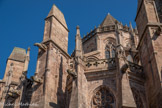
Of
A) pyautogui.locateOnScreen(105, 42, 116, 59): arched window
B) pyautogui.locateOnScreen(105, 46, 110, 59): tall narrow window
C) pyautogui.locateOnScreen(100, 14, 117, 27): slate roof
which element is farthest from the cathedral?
pyautogui.locateOnScreen(100, 14, 117, 27): slate roof

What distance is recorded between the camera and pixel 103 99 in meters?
12.0

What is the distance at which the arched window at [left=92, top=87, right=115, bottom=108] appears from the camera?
38.5ft

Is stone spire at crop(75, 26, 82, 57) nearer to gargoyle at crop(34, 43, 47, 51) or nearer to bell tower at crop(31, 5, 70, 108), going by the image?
bell tower at crop(31, 5, 70, 108)

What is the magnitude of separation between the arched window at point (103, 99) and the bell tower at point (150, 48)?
1999mm

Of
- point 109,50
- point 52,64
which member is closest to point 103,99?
point 52,64

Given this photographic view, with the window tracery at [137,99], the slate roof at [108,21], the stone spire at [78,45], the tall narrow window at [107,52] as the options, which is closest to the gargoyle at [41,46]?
the stone spire at [78,45]

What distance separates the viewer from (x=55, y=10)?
52.2ft

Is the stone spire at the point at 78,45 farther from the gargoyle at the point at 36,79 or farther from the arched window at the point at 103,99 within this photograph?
the gargoyle at the point at 36,79

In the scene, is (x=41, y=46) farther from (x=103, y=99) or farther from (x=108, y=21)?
(x=108, y=21)

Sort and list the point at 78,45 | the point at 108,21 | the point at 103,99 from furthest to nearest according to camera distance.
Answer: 1. the point at 108,21
2. the point at 78,45
3. the point at 103,99

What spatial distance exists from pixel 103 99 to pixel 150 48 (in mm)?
3762

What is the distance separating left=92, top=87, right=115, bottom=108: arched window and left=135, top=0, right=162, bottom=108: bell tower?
6.56ft

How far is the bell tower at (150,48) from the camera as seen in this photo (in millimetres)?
10719

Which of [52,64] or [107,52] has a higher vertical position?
[107,52]
